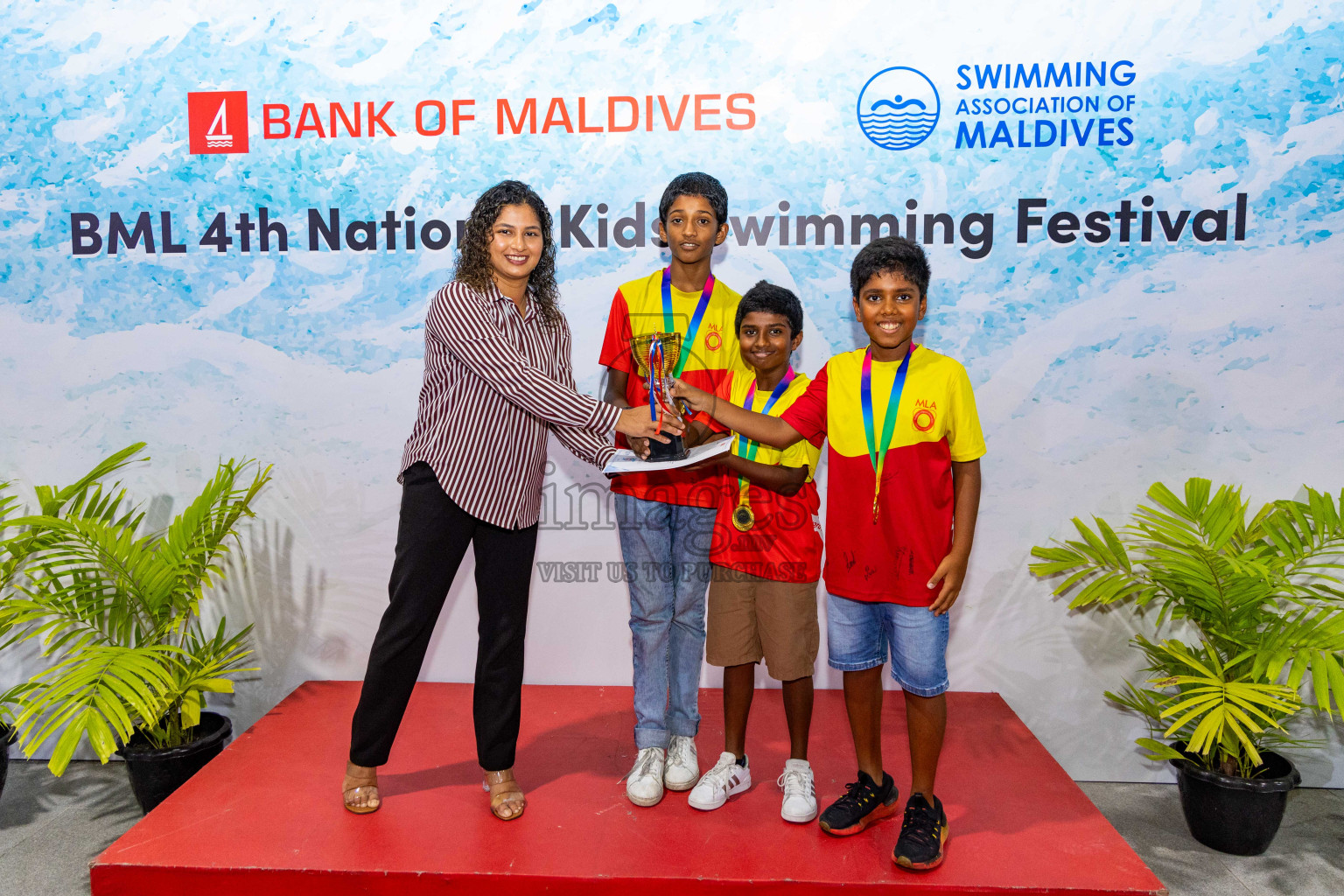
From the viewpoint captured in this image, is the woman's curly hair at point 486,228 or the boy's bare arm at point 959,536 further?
the woman's curly hair at point 486,228

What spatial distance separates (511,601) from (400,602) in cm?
29

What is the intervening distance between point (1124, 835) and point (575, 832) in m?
1.92

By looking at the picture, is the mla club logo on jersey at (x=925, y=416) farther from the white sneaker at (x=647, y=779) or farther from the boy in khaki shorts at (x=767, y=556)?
the white sneaker at (x=647, y=779)

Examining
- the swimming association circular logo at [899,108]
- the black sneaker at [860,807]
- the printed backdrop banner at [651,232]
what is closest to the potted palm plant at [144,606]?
the printed backdrop banner at [651,232]

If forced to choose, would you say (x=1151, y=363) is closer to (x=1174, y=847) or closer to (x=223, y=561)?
(x=1174, y=847)

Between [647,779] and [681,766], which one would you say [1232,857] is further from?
[647,779]

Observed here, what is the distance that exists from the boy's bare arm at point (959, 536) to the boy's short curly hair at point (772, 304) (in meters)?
0.59

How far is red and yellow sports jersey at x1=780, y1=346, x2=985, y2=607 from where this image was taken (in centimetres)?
226

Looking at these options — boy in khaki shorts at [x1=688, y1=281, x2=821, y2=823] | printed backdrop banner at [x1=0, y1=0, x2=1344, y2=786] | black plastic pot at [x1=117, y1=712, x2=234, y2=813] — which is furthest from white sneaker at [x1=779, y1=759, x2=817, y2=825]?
black plastic pot at [x1=117, y1=712, x2=234, y2=813]

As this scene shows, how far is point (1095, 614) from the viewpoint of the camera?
3.44m

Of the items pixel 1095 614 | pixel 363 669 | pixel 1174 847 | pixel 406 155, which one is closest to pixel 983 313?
pixel 1095 614

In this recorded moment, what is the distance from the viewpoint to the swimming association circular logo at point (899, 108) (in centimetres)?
327

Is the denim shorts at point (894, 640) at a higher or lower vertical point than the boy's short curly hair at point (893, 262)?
lower

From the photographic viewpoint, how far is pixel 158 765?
3020 mm
